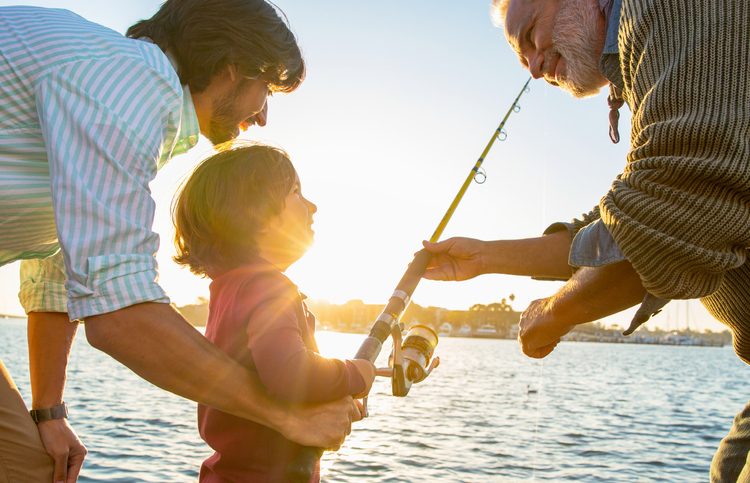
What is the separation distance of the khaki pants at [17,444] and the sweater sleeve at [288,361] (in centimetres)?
76

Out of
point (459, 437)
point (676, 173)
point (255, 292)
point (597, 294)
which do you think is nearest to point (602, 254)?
point (597, 294)

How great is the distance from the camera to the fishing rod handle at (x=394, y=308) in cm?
237

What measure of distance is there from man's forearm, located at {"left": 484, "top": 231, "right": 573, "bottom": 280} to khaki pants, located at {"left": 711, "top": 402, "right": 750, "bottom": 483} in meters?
0.76

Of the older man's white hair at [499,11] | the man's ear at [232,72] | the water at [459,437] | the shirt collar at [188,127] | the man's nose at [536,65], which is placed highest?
the older man's white hair at [499,11]

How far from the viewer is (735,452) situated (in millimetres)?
2420

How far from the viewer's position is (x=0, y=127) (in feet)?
5.48

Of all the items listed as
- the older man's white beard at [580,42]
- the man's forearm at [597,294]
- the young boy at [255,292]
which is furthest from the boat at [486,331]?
the young boy at [255,292]

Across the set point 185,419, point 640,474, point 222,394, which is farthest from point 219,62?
point 185,419

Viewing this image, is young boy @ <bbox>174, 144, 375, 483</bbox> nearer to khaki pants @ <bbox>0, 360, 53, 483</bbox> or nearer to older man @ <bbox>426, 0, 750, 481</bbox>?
khaki pants @ <bbox>0, 360, 53, 483</bbox>

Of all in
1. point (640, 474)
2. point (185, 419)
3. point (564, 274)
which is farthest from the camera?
point (185, 419)

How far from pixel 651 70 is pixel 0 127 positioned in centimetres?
152

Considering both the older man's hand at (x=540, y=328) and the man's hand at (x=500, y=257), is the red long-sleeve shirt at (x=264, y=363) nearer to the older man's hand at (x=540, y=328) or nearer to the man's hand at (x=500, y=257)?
the older man's hand at (x=540, y=328)

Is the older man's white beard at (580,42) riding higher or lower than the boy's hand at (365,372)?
higher

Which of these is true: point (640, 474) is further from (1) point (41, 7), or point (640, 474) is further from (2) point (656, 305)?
(1) point (41, 7)
